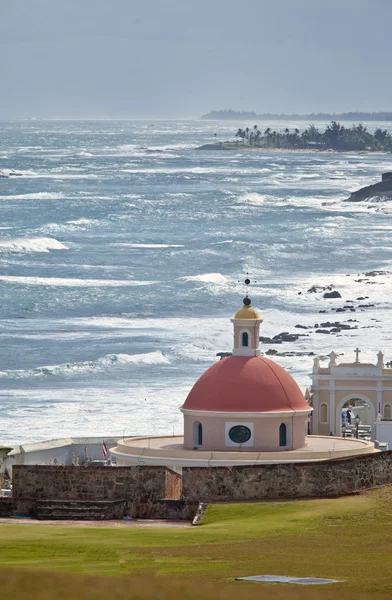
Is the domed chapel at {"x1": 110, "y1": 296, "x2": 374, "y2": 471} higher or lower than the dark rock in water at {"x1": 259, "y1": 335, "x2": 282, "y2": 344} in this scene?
higher

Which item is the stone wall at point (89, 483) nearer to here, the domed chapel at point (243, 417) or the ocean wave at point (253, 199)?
the domed chapel at point (243, 417)

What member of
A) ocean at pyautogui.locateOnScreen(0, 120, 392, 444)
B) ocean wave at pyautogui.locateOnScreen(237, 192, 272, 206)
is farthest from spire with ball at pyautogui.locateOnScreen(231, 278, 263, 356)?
ocean wave at pyautogui.locateOnScreen(237, 192, 272, 206)

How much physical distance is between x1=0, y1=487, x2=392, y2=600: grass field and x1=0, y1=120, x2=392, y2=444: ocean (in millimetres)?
26219

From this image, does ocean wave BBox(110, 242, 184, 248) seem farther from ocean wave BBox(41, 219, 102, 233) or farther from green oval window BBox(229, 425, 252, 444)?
green oval window BBox(229, 425, 252, 444)

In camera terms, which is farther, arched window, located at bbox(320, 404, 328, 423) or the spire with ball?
arched window, located at bbox(320, 404, 328, 423)

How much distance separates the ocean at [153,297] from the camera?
63844 mm

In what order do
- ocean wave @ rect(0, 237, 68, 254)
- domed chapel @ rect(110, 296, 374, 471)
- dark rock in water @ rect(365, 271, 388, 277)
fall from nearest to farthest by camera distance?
domed chapel @ rect(110, 296, 374, 471)
dark rock in water @ rect(365, 271, 388, 277)
ocean wave @ rect(0, 237, 68, 254)

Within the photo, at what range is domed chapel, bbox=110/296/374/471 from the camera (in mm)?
37156

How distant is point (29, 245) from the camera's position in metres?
133

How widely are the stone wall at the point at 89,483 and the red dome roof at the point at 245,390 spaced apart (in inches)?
282

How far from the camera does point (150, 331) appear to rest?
84562 mm

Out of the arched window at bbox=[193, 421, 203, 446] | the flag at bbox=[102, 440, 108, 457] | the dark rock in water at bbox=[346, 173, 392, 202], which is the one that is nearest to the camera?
the arched window at bbox=[193, 421, 203, 446]

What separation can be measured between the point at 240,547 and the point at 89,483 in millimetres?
6771

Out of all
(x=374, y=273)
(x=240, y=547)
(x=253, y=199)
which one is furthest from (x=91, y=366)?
(x=253, y=199)
